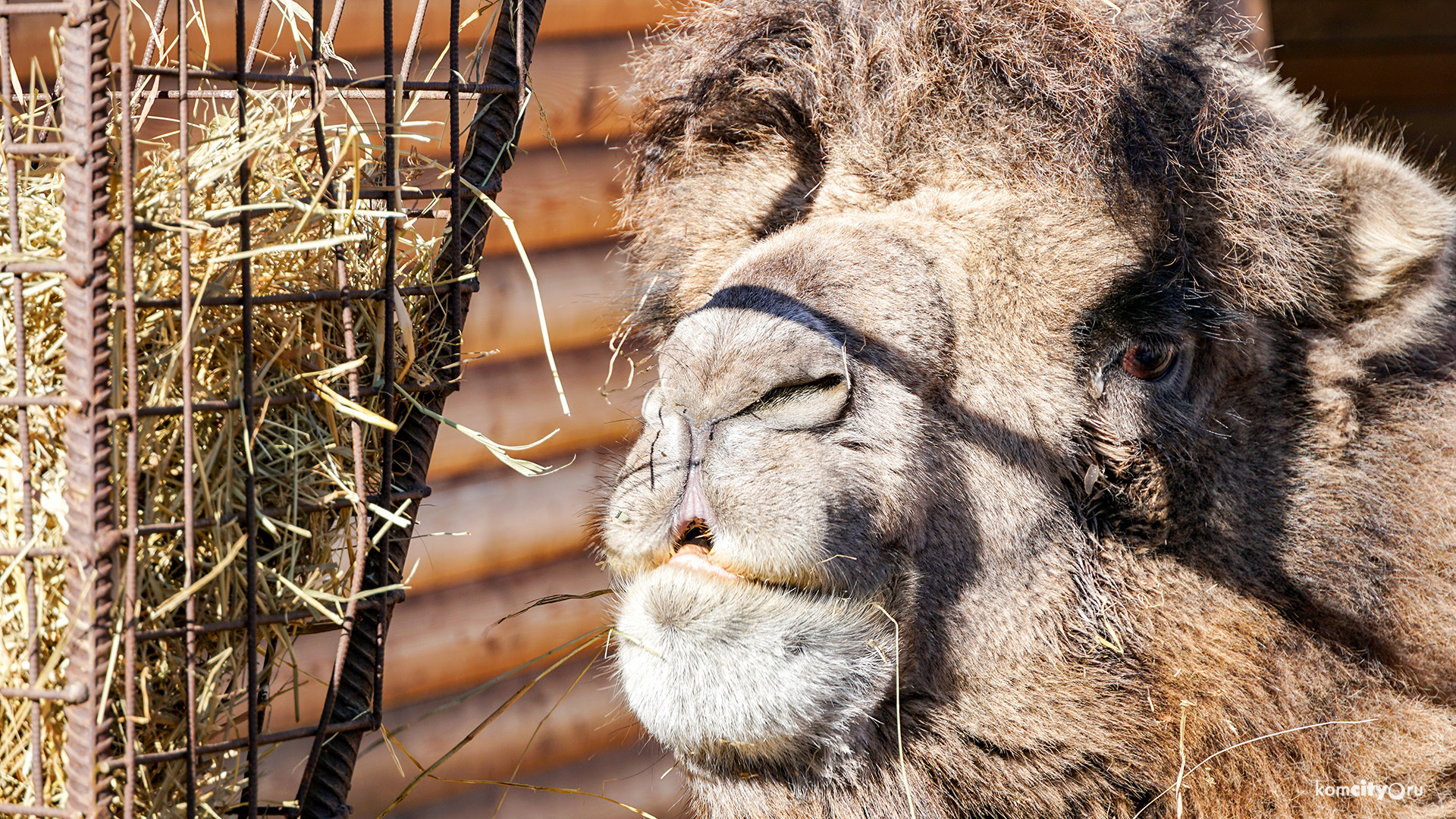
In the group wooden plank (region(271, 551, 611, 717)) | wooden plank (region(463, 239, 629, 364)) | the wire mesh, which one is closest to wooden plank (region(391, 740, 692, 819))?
wooden plank (region(271, 551, 611, 717))

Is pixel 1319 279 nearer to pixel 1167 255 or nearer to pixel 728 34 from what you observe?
pixel 1167 255

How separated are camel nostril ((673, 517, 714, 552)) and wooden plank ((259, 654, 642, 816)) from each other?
2040mm

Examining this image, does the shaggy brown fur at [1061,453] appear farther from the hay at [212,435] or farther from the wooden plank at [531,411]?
the wooden plank at [531,411]

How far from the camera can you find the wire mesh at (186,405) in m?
1.31

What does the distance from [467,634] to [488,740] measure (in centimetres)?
44

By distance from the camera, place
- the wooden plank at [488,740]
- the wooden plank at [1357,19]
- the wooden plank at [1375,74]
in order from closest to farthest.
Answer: the wooden plank at [488,740] → the wooden plank at [1357,19] → the wooden plank at [1375,74]

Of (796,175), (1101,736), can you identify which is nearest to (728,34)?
(796,175)

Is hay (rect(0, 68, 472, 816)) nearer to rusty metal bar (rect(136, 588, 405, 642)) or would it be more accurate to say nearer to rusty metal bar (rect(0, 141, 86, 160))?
rusty metal bar (rect(136, 588, 405, 642))

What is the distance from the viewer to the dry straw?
1.47 m

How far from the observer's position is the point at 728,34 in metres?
2.56

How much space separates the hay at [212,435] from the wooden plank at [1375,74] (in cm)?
523

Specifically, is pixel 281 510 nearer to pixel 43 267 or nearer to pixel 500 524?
pixel 43 267

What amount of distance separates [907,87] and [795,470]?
988 millimetres

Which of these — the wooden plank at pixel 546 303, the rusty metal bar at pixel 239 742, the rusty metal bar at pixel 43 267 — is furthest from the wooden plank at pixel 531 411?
the rusty metal bar at pixel 43 267
